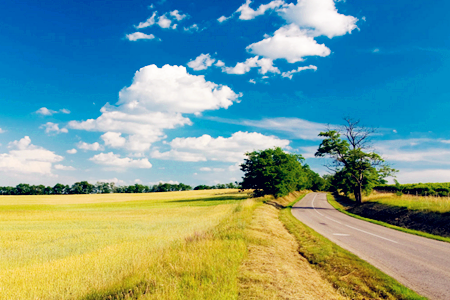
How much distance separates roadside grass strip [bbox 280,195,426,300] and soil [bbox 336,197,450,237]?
1118 centimetres

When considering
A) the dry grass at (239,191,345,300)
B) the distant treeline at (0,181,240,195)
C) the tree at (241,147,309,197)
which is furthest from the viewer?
the distant treeline at (0,181,240,195)

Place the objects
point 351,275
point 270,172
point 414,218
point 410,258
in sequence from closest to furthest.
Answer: point 351,275 → point 410,258 → point 414,218 → point 270,172

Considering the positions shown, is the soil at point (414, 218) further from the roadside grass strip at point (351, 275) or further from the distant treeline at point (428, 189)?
the roadside grass strip at point (351, 275)

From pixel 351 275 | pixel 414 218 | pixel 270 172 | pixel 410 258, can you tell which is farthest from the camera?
pixel 270 172

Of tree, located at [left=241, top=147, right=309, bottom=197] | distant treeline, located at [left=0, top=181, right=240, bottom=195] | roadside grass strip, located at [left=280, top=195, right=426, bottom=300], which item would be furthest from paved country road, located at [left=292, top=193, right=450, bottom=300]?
distant treeline, located at [left=0, top=181, right=240, bottom=195]

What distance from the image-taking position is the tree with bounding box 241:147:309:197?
4825 centimetres

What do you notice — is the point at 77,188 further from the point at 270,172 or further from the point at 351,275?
the point at 351,275

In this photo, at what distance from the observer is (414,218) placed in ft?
71.3

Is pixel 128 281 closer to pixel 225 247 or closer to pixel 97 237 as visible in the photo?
pixel 225 247

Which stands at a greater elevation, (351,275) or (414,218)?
(351,275)

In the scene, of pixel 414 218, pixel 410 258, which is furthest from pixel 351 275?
pixel 414 218

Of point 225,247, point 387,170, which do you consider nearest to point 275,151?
point 387,170

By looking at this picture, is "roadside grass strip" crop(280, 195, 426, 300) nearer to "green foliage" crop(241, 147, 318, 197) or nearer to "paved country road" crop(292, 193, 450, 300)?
"paved country road" crop(292, 193, 450, 300)

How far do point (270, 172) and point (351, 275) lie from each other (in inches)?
1575
